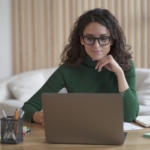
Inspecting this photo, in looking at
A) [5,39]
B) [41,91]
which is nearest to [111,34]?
[41,91]

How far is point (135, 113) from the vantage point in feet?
6.61

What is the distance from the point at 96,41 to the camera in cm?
199

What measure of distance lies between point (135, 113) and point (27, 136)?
653mm

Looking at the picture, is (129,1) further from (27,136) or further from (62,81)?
(27,136)

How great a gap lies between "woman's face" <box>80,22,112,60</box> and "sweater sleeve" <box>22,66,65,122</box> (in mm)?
309

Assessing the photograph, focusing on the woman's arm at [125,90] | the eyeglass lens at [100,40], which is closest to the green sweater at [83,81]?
the woman's arm at [125,90]

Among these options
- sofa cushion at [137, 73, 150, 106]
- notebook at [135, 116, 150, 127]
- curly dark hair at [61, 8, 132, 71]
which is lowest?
sofa cushion at [137, 73, 150, 106]

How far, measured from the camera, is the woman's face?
201cm

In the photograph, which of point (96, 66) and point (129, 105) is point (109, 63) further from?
point (129, 105)

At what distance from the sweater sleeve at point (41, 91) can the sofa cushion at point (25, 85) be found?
194 cm

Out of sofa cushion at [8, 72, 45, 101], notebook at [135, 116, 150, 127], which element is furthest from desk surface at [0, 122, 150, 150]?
sofa cushion at [8, 72, 45, 101]

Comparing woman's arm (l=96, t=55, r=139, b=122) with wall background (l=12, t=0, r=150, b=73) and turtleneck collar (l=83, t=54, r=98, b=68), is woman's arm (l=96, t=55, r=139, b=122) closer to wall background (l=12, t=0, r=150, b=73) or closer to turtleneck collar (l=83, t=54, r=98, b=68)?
turtleneck collar (l=83, t=54, r=98, b=68)

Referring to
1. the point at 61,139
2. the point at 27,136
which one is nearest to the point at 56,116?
the point at 61,139

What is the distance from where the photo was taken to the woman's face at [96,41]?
201 cm
